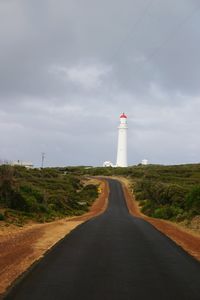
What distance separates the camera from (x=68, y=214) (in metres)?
47.1

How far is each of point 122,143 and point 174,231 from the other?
10185 cm

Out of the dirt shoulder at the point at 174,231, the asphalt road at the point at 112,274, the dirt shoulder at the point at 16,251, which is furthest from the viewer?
the dirt shoulder at the point at 174,231

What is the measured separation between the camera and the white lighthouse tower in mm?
129500

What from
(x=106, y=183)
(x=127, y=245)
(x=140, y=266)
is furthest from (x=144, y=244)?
(x=106, y=183)

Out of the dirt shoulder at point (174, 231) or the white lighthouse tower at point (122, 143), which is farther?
the white lighthouse tower at point (122, 143)

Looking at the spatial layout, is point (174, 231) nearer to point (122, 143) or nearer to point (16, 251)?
point (16, 251)

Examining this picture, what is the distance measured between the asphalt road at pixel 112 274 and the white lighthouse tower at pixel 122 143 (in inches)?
4362

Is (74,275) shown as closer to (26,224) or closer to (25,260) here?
(25,260)

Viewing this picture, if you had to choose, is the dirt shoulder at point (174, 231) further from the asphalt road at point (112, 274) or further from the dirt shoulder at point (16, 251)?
the dirt shoulder at point (16, 251)

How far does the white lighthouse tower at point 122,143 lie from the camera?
425 feet

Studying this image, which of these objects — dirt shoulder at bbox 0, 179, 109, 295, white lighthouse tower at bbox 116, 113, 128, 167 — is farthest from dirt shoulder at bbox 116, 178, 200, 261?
white lighthouse tower at bbox 116, 113, 128, 167

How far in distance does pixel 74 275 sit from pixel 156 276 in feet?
6.23

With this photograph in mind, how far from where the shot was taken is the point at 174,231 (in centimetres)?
2798

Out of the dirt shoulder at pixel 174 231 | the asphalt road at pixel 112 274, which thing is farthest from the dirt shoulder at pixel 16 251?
the dirt shoulder at pixel 174 231
